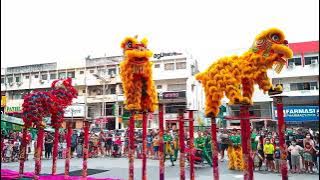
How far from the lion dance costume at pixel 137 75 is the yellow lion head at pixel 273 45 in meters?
2.41

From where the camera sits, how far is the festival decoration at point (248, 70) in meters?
6.34

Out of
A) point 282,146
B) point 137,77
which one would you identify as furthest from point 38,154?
point 282,146

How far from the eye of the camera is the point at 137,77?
7.59 m

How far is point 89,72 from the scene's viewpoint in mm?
36406

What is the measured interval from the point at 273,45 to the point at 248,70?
2.06 ft

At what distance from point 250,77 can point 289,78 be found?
25129 millimetres

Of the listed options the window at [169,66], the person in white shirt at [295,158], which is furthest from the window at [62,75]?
the person in white shirt at [295,158]

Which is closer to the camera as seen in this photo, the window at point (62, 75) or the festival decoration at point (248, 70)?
the festival decoration at point (248, 70)

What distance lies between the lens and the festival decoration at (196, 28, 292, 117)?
20.8ft

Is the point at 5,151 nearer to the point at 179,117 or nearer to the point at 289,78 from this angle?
the point at 179,117

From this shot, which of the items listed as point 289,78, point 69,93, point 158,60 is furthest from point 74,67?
point 69,93

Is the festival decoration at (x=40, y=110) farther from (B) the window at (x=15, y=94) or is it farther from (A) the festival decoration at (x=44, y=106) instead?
(B) the window at (x=15, y=94)

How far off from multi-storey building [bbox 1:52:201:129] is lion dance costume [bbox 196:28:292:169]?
23.8 meters

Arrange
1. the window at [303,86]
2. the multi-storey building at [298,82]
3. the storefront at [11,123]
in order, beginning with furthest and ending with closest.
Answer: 1. the window at [303,86]
2. the multi-storey building at [298,82]
3. the storefront at [11,123]
